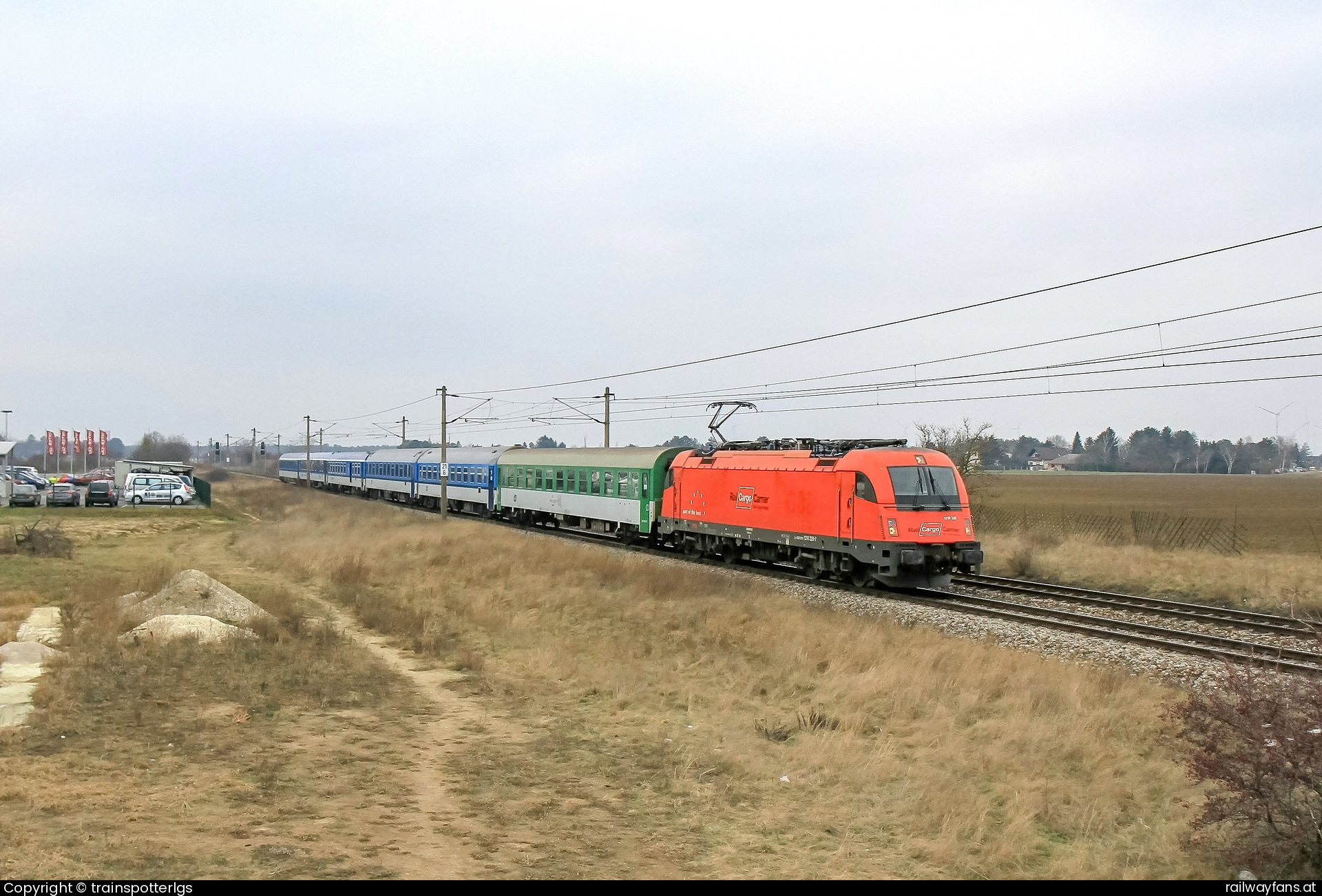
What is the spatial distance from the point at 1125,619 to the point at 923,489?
4.79m

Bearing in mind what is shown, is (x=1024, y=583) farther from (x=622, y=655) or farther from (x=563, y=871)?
(x=563, y=871)

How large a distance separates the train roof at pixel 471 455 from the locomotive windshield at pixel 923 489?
95.6ft

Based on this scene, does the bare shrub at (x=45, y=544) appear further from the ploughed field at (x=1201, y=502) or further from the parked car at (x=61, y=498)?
the ploughed field at (x=1201, y=502)

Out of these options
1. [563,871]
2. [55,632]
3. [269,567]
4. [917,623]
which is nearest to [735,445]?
[917,623]

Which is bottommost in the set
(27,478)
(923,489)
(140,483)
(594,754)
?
(594,754)

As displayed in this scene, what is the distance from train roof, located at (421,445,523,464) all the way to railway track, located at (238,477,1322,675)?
25.0 m

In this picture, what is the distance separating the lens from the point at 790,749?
10.4 metres

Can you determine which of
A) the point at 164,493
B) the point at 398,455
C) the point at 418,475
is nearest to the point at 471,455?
the point at 418,475

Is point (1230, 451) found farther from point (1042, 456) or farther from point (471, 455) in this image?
point (471, 455)

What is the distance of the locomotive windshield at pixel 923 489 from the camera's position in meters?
20.9

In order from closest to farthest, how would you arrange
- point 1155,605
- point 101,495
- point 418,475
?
1. point 1155,605
2. point 101,495
3. point 418,475

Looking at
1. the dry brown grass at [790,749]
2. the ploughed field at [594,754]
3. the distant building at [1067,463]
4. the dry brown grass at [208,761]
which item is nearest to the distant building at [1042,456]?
the distant building at [1067,463]

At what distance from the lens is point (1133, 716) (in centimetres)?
1072

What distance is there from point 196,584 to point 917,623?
13.6 metres
